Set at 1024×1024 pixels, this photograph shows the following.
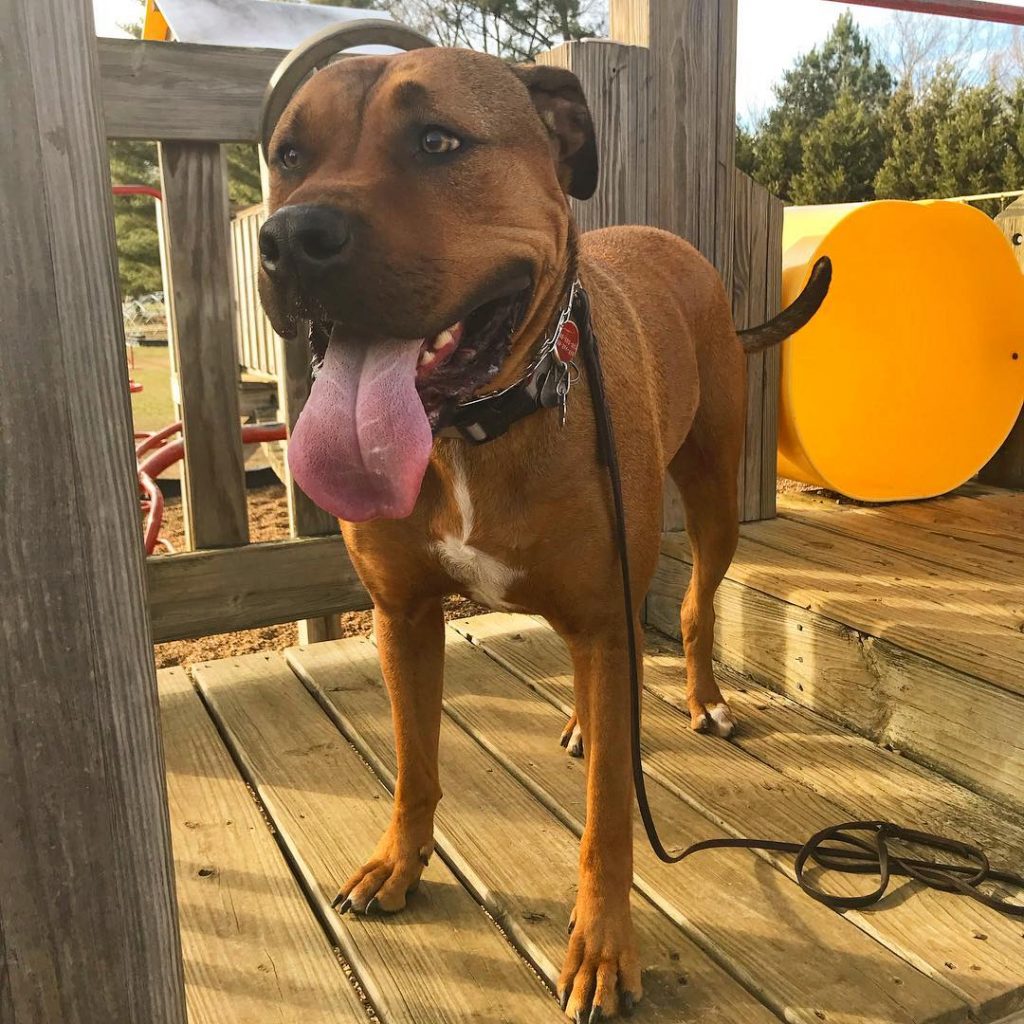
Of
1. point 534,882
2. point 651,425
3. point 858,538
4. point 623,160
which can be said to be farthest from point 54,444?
point 858,538

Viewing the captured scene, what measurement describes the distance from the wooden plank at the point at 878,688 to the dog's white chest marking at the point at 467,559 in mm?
1322

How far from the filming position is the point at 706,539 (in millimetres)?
3100

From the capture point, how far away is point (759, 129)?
20.3 meters

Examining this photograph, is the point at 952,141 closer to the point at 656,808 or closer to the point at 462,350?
the point at 656,808

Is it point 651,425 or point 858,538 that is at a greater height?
point 651,425

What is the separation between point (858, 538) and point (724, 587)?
72cm

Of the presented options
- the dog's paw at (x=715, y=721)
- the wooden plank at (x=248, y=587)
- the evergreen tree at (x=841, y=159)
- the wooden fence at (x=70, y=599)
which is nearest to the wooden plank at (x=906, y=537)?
the dog's paw at (x=715, y=721)

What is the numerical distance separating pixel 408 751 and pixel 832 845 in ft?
3.41

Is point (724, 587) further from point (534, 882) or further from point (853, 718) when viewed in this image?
point (534, 882)

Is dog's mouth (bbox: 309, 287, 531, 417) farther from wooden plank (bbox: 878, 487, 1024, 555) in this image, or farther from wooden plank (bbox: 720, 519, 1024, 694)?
wooden plank (bbox: 878, 487, 1024, 555)

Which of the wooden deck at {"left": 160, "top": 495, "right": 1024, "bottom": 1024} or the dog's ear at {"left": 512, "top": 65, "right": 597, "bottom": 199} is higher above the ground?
the dog's ear at {"left": 512, "top": 65, "right": 597, "bottom": 199}

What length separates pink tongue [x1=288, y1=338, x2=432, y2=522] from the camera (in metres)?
1.61

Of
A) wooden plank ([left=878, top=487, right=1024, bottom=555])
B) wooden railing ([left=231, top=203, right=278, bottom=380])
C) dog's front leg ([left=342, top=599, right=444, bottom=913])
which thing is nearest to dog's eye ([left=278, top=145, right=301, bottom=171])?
dog's front leg ([left=342, top=599, right=444, bottom=913])

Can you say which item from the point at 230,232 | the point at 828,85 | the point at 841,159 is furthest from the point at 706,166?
the point at 828,85
